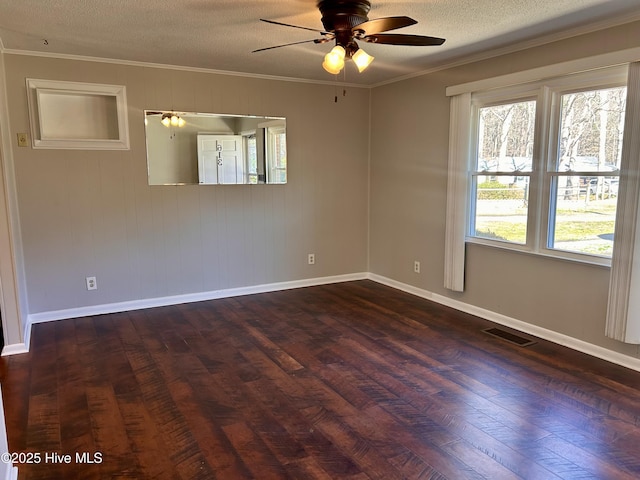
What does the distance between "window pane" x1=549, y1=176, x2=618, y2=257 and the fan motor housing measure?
2069 millimetres

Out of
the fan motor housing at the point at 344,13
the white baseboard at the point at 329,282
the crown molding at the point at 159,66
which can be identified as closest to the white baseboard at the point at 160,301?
the white baseboard at the point at 329,282

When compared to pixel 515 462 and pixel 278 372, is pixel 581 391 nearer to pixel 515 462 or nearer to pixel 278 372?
pixel 515 462

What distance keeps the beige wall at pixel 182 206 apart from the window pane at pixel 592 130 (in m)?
2.53

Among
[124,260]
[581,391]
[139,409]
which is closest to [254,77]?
[124,260]

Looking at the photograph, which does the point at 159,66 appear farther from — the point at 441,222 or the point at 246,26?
the point at 441,222

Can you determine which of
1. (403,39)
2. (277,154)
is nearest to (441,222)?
(277,154)

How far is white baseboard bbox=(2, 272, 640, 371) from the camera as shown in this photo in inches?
136

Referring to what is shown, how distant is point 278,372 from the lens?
316 cm

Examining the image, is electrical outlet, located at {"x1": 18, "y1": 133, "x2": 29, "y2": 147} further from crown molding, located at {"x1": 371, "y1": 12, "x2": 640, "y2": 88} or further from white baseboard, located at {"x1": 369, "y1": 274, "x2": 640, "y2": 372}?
white baseboard, located at {"x1": 369, "y1": 274, "x2": 640, "y2": 372}

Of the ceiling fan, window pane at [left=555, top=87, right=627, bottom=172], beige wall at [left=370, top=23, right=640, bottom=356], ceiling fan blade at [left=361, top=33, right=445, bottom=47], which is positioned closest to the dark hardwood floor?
beige wall at [left=370, top=23, right=640, bottom=356]

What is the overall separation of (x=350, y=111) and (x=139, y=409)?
4.05 metres

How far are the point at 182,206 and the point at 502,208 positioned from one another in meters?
3.10

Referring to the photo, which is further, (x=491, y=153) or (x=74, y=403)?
(x=491, y=153)

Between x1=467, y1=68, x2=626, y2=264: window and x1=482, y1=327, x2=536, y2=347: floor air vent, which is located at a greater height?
x1=467, y1=68, x2=626, y2=264: window
